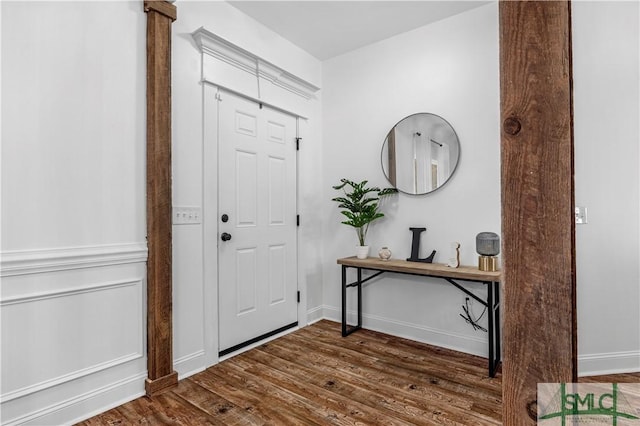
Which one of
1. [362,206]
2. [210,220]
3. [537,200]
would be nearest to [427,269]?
[362,206]

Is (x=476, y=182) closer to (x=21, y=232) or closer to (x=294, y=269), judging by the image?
(x=294, y=269)

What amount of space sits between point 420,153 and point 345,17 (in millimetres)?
1288

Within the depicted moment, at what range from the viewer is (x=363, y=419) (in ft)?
5.80

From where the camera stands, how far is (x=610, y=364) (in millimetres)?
2260

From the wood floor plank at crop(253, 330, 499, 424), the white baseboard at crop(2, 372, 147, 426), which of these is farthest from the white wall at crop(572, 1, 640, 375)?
the white baseboard at crop(2, 372, 147, 426)

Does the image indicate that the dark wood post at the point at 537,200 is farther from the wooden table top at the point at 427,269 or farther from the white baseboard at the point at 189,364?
the white baseboard at the point at 189,364

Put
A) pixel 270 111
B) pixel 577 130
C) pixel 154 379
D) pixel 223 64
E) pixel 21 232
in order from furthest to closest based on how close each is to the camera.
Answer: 1. pixel 270 111
2. pixel 223 64
3. pixel 577 130
4. pixel 154 379
5. pixel 21 232

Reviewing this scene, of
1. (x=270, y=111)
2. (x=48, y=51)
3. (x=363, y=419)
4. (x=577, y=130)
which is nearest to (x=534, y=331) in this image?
(x=363, y=419)

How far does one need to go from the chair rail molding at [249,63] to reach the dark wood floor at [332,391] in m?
2.09

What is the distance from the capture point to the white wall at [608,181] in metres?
2.21

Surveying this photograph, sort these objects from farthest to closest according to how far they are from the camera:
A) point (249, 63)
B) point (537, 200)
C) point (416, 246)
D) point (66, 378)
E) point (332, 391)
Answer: point (416, 246) → point (249, 63) → point (332, 391) → point (66, 378) → point (537, 200)

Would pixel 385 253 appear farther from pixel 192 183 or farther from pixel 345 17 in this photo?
pixel 345 17

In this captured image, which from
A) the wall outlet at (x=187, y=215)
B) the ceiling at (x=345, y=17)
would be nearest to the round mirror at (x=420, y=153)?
the ceiling at (x=345, y=17)

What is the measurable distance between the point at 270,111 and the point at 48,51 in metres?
1.58
